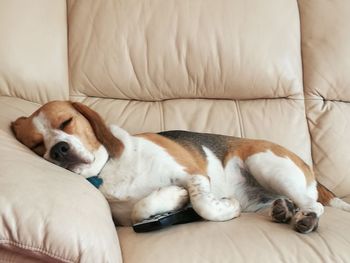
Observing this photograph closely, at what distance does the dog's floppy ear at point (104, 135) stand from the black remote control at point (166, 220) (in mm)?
354

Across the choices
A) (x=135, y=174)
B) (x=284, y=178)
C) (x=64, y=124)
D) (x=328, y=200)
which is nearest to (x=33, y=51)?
(x=64, y=124)

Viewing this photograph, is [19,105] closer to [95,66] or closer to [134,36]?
[95,66]

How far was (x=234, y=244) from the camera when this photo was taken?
4.89ft

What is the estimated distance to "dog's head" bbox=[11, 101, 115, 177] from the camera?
1789 mm

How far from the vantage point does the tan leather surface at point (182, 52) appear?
8.23 feet

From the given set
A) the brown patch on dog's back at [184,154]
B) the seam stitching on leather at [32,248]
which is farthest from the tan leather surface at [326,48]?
the seam stitching on leather at [32,248]

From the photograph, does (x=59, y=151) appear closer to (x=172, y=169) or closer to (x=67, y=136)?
(x=67, y=136)

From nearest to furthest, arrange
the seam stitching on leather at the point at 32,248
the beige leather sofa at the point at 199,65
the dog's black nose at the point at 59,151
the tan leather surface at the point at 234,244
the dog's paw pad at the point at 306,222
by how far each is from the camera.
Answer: the seam stitching on leather at the point at 32,248
the tan leather surface at the point at 234,244
the dog's paw pad at the point at 306,222
the dog's black nose at the point at 59,151
the beige leather sofa at the point at 199,65

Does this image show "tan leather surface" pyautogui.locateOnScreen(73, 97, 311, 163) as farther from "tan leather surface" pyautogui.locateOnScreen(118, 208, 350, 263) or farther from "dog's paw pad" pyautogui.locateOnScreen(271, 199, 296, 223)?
"tan leather surface" pyautogui.locateOnScreen(118, 208, 350, 263)

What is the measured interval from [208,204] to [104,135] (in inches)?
20.5

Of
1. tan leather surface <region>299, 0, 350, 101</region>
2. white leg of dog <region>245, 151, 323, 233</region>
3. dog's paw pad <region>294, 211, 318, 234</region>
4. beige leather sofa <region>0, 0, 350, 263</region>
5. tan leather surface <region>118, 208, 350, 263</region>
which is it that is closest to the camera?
tan leather surface <region>118, 208, 350, 263</region>

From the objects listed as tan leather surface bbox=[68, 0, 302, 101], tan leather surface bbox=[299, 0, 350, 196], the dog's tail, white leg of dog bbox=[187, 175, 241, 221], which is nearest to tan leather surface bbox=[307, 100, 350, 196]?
tan leather surface bbox=[299, 0, 350, 196]

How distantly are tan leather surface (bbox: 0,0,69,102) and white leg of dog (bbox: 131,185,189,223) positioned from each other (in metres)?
0.96

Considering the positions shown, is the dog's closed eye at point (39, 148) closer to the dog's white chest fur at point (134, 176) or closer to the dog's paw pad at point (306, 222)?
the dog's white chest fur at point (134, 176)
